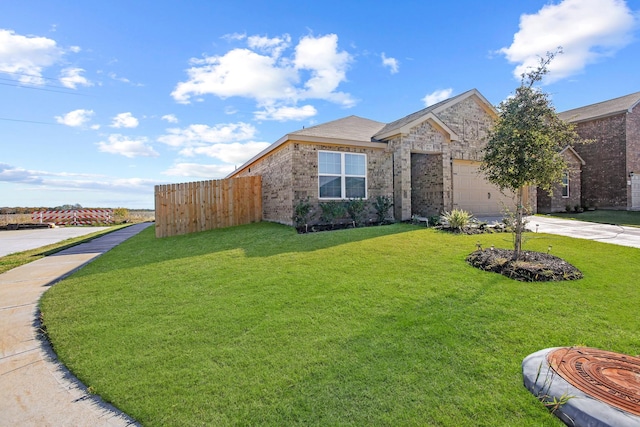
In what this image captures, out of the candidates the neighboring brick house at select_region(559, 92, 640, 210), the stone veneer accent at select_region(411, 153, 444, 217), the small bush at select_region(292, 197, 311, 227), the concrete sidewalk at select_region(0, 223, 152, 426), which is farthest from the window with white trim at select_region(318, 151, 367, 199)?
the neighboring brick house at select_region(559, 92, 640, 210)

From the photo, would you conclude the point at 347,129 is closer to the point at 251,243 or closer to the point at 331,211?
the point at 331,211

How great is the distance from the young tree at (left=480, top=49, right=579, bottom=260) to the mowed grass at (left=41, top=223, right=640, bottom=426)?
1.97m

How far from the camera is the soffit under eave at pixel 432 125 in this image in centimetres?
1213

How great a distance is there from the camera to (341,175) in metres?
12.2

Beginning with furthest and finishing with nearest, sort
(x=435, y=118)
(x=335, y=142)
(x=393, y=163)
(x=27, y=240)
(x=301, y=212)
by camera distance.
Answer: (x=27, y=240)
(x=435, y=118)
(x=393, y=163)
(x=335, y=142)
(x=301, y=212)

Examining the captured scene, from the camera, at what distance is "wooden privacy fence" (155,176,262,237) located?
11.9m

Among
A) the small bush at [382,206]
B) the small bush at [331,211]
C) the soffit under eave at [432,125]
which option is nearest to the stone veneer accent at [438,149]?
the soffit under eave at [432,125]

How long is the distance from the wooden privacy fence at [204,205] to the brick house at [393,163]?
3.38ft

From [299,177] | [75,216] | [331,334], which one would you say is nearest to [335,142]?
[299,177]

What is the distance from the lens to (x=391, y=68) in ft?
40.2

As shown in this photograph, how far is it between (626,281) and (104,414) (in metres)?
7.53

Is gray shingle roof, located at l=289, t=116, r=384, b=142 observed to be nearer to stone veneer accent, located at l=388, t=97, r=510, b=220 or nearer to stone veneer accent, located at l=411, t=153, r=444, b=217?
stone veneer accent, located at l=388, t=97, r=510, b=220

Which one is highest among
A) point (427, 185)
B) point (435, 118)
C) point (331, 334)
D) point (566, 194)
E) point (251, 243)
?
point (435, 118)

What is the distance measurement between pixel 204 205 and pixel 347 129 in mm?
6840
